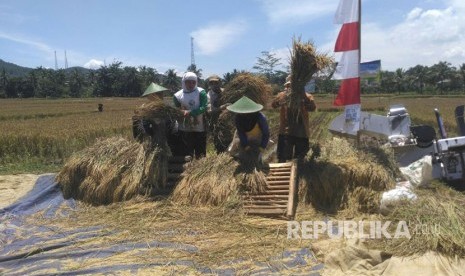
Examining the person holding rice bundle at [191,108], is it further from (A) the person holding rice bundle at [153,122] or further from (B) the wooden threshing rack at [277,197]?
(B) the wooden threshing rack at [277,197]

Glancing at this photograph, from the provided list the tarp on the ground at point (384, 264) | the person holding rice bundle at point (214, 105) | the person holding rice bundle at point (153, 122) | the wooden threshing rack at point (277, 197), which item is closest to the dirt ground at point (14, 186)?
the person holding rice bundle at point (153, 122)

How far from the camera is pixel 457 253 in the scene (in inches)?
140

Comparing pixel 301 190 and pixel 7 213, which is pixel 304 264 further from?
pixel 7 213

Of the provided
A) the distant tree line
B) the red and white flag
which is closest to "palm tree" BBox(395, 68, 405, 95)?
the distant tree line

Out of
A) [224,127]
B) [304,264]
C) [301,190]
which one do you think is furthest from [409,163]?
[304,264]

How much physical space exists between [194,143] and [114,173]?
1237 mm

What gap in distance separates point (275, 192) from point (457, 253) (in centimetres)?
215

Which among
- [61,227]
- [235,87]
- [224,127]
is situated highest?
[235,87]

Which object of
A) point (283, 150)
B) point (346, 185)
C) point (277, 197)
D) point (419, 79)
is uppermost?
point (419, 79)

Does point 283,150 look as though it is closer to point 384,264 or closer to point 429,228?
point 429,228

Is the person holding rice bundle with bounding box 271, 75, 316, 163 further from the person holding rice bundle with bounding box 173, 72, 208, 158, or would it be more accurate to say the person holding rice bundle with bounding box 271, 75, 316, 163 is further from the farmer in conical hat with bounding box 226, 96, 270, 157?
the person holding rice bundle with bounding box 173, 72, 208, 158

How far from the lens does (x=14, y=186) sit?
7090 mm

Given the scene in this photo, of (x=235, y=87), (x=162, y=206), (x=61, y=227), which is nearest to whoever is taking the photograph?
(x=61, y=227)

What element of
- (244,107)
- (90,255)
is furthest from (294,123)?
(90,255)
